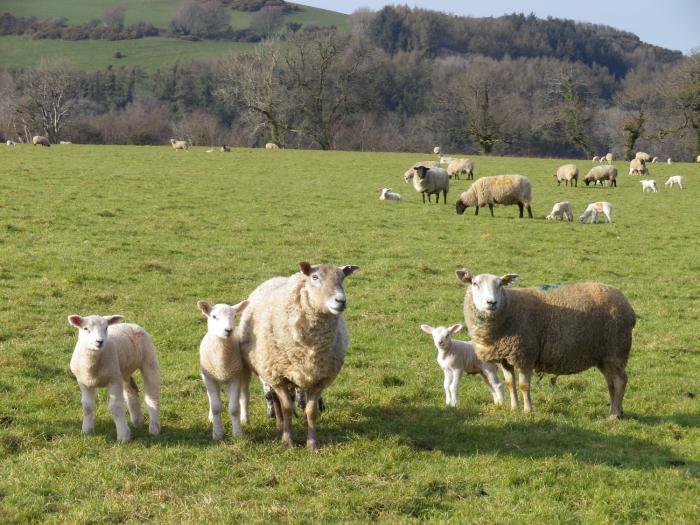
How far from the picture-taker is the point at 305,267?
726cm

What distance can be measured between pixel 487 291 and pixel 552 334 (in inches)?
38.7

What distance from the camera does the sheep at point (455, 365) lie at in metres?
9.14

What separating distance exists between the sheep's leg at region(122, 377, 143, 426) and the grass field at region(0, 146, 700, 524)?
0.31 metres

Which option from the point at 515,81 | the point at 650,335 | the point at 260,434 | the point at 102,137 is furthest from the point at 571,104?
the point at 260,434

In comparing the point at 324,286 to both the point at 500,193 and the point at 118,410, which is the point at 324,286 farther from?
the point at 500,193

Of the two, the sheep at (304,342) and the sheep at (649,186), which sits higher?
the sheep at (649,186)

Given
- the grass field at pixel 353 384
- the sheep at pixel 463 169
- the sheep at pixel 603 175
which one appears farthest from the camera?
the sheep at pixel 463 169

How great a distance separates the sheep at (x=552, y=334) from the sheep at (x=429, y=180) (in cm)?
2160

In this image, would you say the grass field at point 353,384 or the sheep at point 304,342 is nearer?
the grass field at point 353,384

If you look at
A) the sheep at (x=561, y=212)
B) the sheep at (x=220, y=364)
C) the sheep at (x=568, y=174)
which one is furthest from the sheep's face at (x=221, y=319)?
the sheep at (x=568, y=174)

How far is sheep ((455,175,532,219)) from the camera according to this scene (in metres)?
26.6

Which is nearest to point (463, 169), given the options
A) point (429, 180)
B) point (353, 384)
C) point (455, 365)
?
point (429, 180)

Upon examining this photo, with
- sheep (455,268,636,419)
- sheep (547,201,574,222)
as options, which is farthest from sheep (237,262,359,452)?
sheep (547,201,574,222)

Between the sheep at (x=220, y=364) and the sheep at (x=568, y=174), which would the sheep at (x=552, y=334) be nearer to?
the sheep at (x=220, y=364)
